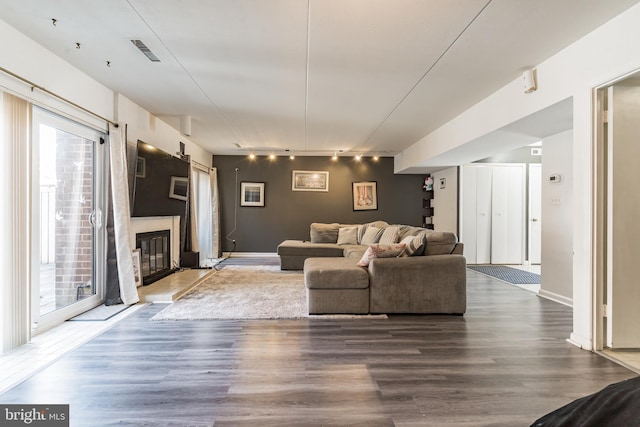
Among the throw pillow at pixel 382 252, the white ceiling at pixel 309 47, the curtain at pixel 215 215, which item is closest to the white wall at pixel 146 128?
the white ceiling at pixel 309 47

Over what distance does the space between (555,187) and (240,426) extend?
14.8ft

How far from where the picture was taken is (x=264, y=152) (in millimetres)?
7375

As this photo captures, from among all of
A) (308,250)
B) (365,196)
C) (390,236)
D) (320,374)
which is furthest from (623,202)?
(365,196)

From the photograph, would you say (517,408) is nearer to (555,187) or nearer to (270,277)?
(555,187)

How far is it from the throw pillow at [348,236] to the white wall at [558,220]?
10.6 feet

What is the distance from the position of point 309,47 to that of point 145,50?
1.46 m

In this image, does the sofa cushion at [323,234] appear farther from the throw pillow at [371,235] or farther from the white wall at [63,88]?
the white wall at [63,88]

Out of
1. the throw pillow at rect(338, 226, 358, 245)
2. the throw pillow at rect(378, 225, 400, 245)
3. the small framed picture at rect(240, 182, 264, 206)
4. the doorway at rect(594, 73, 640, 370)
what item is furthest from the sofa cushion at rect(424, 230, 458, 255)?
the small framed picture at rect(240, 182, 264, 206)

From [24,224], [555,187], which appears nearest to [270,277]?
[24,224]

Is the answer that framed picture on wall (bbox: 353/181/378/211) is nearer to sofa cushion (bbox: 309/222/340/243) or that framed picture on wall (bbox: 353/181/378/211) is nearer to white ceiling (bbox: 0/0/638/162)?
sofa cushion (bbox: 309/222/340/243)

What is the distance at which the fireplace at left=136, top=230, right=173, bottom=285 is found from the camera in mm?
4391

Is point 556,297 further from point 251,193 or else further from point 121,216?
point 251,193

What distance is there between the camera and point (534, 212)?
617 cm

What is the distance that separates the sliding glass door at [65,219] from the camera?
8.98 feet
